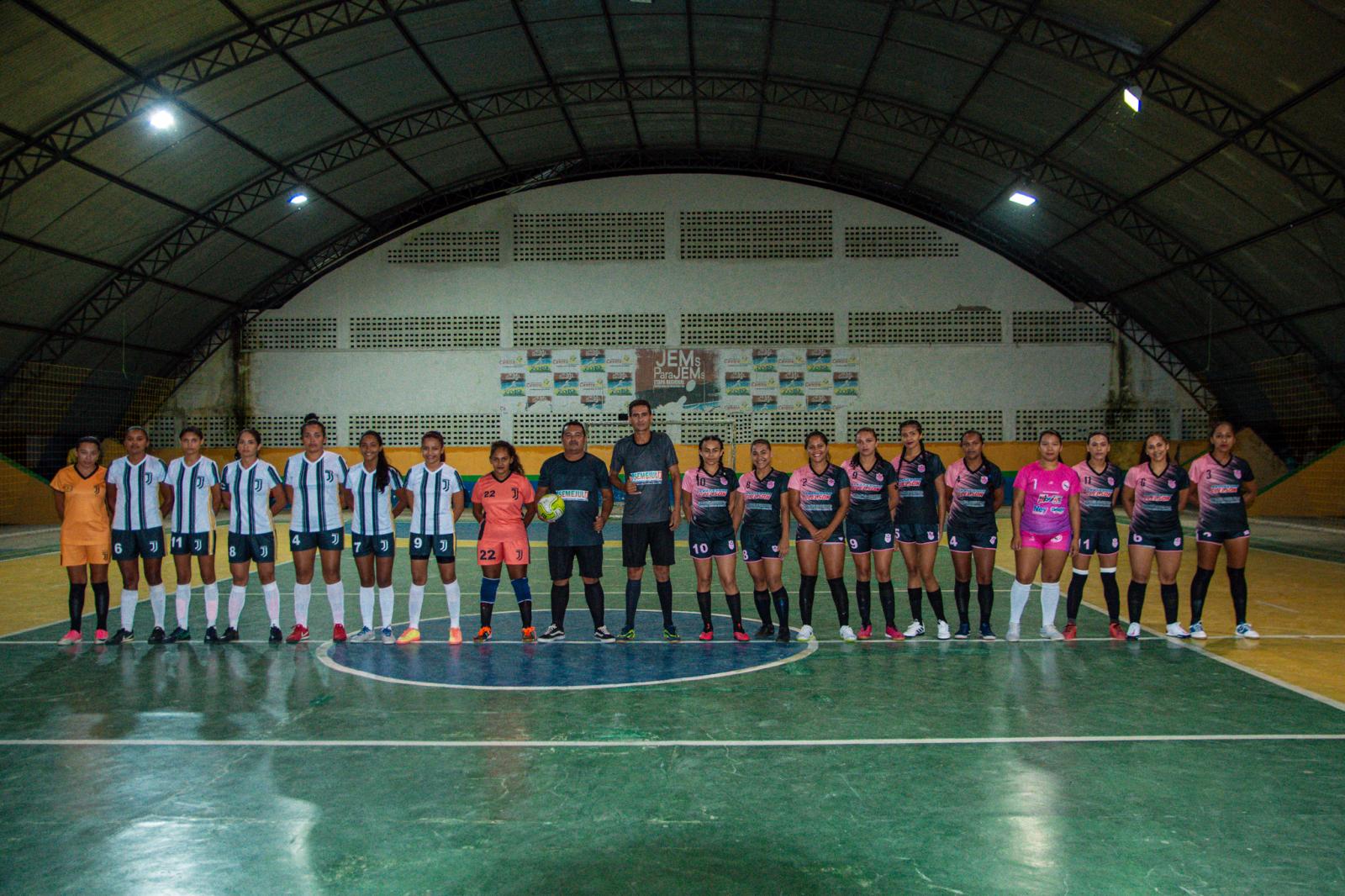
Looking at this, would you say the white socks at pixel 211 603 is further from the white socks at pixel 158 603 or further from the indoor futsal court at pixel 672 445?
the white socks at pixel 158 603

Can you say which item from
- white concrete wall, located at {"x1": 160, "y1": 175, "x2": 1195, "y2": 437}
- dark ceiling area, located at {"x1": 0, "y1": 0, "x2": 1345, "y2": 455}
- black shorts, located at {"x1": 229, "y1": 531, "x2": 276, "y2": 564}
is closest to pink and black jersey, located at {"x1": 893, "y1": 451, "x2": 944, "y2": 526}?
black shorts, located at {"x1": 229, "y1": 531, "x2": 276, "y2": 564}

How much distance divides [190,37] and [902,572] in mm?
15969

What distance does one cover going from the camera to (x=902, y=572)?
14.8 metres

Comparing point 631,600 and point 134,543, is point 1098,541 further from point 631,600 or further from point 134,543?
point 134,543

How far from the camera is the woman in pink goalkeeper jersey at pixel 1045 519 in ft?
29.8

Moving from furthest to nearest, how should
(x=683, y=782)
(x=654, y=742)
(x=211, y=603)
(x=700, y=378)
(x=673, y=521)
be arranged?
(x=700, y=378) → (x=211, y=603) → (x=673, y=521) → (x=654, y=742) → (x=683, y=782)

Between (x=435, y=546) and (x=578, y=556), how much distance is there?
1.48 metres

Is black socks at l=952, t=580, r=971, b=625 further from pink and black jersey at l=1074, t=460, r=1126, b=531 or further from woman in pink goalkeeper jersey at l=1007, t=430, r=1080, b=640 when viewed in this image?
pink and black jersey at l=1074, t=460, r=1126, b=531

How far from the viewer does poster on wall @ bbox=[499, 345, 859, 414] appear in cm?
2914

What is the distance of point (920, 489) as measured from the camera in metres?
9.36

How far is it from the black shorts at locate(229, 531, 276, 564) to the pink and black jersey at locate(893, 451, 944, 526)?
6.32 m

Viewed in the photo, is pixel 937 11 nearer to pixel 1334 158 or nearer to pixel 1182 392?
pixel 1334 158

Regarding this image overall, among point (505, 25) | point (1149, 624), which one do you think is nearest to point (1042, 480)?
point (1149, 624)

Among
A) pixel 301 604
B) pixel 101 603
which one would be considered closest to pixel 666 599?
pixel 301 604
